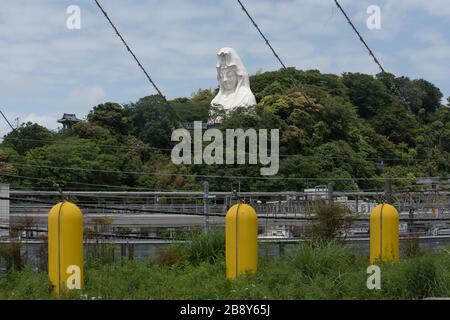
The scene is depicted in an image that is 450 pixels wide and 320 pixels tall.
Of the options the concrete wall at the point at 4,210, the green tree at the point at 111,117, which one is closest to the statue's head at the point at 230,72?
the green tree at the point at 111,117

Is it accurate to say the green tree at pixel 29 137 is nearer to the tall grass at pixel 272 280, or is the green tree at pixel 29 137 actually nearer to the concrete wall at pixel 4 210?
the concrete wall at pixel 4 210

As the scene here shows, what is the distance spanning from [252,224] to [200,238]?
5.53 ft

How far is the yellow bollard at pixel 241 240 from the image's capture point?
26.4ft

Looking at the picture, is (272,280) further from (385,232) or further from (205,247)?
(205,247)

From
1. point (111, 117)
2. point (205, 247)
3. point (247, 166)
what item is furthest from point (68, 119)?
point (205, 247)

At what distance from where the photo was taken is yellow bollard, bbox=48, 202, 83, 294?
7566 mm

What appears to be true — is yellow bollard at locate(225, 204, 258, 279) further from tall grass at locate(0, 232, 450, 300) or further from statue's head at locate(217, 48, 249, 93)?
statue's head at locate(217, 48, 249, 93)

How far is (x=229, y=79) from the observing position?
55.4m

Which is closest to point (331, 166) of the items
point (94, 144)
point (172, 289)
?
point (94, 144)

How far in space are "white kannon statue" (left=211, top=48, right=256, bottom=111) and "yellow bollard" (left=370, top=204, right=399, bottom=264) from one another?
44992 millimetres

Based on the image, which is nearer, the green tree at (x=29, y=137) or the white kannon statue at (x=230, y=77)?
the green tree at (x=29, y=137)

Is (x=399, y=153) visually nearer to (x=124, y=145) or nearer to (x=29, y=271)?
(x=124, y=145)

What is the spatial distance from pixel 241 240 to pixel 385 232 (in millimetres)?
1937

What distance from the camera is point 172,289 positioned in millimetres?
7535
